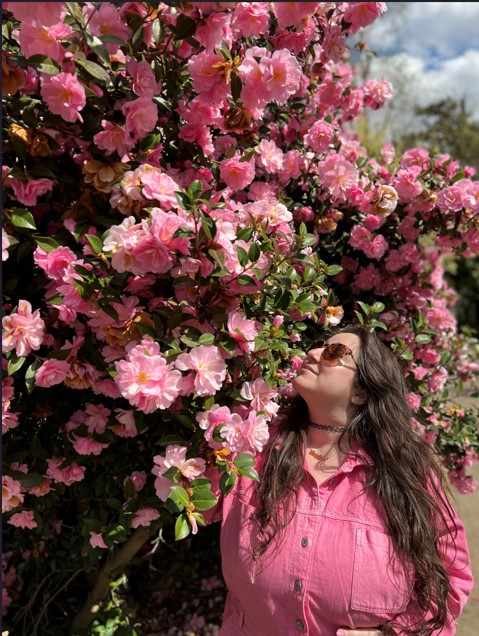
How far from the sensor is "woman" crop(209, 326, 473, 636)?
1.47m

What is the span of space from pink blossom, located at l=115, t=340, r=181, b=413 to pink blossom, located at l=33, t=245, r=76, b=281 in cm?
24

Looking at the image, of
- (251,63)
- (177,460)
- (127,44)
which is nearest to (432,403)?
(177,460)

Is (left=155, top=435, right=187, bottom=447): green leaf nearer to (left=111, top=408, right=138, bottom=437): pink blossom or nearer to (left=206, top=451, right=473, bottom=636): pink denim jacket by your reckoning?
(left=111, top=408, right=138, bottom=437): pink blossom

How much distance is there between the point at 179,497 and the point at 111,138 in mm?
790

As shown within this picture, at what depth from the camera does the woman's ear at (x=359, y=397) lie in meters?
1.63

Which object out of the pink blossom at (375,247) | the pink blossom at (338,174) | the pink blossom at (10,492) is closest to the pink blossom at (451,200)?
the pink blossom at (375,247)

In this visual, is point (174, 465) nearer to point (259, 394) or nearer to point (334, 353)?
point (259, 394)

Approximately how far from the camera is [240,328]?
128cm

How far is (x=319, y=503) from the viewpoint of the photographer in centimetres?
157

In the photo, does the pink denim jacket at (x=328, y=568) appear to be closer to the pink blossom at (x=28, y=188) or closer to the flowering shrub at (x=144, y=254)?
the flowering shrub at (x=144, y=254)

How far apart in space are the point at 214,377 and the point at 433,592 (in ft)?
2.94

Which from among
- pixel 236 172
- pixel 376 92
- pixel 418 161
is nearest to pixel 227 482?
pixel 236 172

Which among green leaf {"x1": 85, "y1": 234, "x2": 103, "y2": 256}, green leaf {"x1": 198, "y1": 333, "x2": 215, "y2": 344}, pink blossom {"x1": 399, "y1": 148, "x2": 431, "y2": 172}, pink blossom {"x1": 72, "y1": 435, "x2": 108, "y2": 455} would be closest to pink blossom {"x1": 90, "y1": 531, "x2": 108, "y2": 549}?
pink blossom {"x1": 72, "y1": 435, "x2": 108, "y2": 455}

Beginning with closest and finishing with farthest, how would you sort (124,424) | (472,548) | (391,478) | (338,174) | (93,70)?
(93,70) → (124,424) → (391,478) → (338,174) → (472,548)
